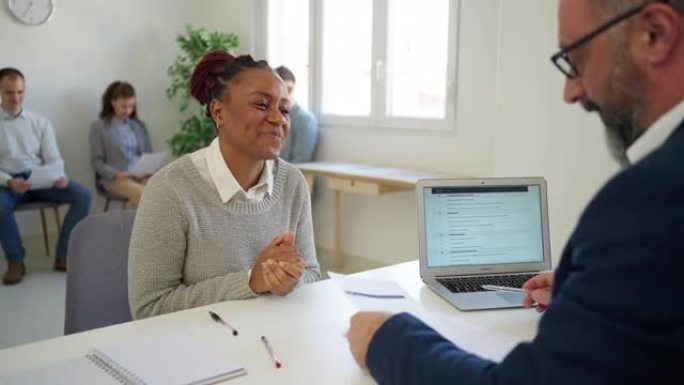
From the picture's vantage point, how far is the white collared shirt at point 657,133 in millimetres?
611

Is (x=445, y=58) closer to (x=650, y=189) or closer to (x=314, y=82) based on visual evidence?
(x=314, y=82)

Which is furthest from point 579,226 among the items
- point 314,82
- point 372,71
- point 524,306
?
point 314,82

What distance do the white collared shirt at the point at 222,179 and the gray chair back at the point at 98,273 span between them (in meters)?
0.25

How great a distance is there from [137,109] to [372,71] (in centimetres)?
241

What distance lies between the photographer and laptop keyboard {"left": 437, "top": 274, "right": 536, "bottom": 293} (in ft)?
4.87

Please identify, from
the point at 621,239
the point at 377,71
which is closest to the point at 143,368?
the point at 621,239

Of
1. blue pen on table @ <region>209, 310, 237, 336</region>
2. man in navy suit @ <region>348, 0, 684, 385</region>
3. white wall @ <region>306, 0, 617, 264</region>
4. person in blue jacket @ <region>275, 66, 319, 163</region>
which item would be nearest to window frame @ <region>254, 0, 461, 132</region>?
white wall @ <region>306, 0, 617, 264</region>

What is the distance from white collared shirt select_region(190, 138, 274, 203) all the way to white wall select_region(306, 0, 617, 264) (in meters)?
1.09

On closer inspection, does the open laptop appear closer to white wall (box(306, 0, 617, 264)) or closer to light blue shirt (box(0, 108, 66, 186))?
white wall (box(306, 0, 617, 264))

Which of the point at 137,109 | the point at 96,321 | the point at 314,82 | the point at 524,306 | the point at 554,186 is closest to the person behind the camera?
the point at 524,306

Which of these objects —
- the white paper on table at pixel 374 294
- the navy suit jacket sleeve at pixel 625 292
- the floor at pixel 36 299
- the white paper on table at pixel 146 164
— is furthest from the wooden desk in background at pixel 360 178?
the navy suit jacket sleeve at pixel 625 292

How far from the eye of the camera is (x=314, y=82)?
15.9ft

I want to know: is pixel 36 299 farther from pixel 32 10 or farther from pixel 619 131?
pixel 619 131

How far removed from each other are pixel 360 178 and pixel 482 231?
226cm
